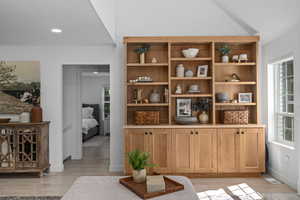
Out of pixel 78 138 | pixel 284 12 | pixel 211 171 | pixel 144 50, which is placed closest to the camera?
pixel 284 12

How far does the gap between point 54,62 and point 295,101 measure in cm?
413

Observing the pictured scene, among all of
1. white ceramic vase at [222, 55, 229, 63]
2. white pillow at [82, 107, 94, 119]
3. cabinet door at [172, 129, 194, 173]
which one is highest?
white ceramic vase at [222, 55, 229, 63]

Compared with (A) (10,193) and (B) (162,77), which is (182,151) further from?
(A) (10,193)

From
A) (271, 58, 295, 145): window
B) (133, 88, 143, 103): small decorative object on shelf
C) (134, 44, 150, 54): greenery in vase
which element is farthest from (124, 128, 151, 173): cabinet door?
(271, 58, 295, 145): window

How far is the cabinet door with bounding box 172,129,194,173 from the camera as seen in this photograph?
446cm

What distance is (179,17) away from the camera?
16.7 ft

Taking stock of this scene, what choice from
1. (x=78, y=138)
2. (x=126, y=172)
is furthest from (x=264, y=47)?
(x=78, y=138)

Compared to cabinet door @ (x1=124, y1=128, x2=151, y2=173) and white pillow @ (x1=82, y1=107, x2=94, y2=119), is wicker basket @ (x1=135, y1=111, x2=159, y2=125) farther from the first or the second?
white pillow @ (x1=82, y1=107, x2=94, y2=119)

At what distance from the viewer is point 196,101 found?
504 centimetres

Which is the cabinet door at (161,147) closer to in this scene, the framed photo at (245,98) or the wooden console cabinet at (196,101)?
the wooden console cabinet at (196,101)

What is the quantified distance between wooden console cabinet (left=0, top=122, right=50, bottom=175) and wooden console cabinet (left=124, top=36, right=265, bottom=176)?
151 cm

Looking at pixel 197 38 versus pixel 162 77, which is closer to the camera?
pixel 197 38

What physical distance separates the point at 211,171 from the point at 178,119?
102 centimetres

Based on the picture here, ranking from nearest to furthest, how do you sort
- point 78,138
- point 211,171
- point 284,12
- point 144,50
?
point 284,12
point 211,171
point 144,50
point 78,138
